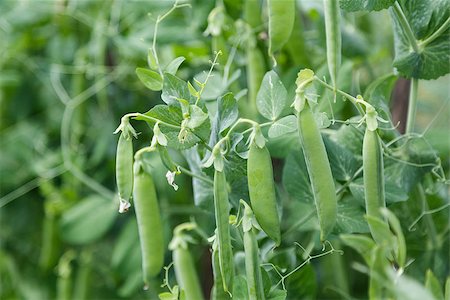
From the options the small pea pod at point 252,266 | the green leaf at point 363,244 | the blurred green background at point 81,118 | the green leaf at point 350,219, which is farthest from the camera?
the blurred green background at point 81,118

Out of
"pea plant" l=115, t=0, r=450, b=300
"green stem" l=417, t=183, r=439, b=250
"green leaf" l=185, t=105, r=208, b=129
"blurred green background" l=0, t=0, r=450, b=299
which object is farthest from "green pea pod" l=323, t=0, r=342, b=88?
"blurred green background" l=0, t=0, r=450, b=299

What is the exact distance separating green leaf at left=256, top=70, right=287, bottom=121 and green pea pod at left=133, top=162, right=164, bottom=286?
14 centimetres

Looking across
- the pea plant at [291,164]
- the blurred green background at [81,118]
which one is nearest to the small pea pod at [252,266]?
the pea plant at [291,164]

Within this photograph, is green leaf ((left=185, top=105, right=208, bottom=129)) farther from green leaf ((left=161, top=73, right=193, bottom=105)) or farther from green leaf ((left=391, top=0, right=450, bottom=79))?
green leaf ((left=391, top=0, right=450, bottom=79))

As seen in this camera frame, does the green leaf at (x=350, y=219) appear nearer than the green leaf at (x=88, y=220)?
Yes

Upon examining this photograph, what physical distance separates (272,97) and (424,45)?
186 millimetres

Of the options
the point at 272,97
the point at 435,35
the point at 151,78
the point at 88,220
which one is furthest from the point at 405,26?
the point at 88,220

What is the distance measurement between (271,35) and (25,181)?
864 mm

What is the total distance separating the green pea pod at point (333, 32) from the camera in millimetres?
641

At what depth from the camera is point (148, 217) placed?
0.70 m

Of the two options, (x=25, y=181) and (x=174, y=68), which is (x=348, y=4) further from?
(x=25, y=181)

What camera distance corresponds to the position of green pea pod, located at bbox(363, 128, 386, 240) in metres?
0.62

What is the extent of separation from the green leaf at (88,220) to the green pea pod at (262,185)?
0.62 metres

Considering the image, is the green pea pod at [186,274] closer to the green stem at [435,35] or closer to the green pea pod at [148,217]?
the green pea pod at [148,217]
